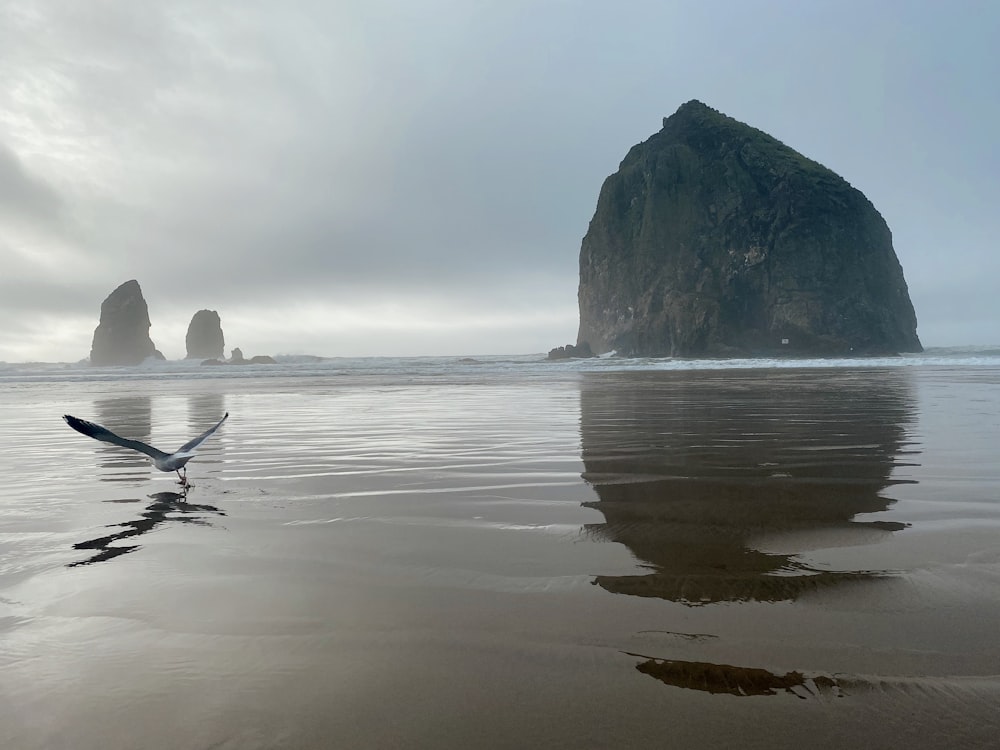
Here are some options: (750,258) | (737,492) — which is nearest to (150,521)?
(737,492)

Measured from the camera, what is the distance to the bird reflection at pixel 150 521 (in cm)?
301

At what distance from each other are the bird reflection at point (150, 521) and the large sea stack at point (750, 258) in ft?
248

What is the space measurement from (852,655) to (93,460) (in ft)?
24.1

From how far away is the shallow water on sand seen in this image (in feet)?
4.82

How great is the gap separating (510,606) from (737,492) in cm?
253

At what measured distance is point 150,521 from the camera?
3652 mm

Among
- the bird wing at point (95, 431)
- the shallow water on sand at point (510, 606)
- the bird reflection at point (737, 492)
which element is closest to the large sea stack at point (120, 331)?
the bird wing at point (95, 431)

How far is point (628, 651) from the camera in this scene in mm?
1773

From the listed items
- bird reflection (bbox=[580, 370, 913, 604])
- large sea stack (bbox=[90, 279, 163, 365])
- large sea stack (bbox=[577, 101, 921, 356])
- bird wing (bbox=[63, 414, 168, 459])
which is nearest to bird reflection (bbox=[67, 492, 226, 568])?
bird wing (bbox=[63, 414, 168, 459])

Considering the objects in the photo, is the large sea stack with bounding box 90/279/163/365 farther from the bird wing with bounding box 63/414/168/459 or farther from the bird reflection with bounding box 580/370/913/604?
the bird reflection with bounding box 580/370/913/604

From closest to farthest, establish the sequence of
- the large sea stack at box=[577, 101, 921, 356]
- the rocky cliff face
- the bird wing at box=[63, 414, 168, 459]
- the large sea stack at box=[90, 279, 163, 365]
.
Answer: the bird wing at box=[63, 414, 168, 459] < the large sea stack at box=[577, 101, 921, 356] < the large sea stack at box=[90, 279, 163, 365] < the rocky cliff face

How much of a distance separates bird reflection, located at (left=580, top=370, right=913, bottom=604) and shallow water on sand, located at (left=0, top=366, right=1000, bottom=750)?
26 mm

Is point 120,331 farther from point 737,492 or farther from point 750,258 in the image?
point 737,492

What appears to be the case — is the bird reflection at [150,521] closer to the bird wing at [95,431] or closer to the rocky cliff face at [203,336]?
the bird wing at [95,431]
